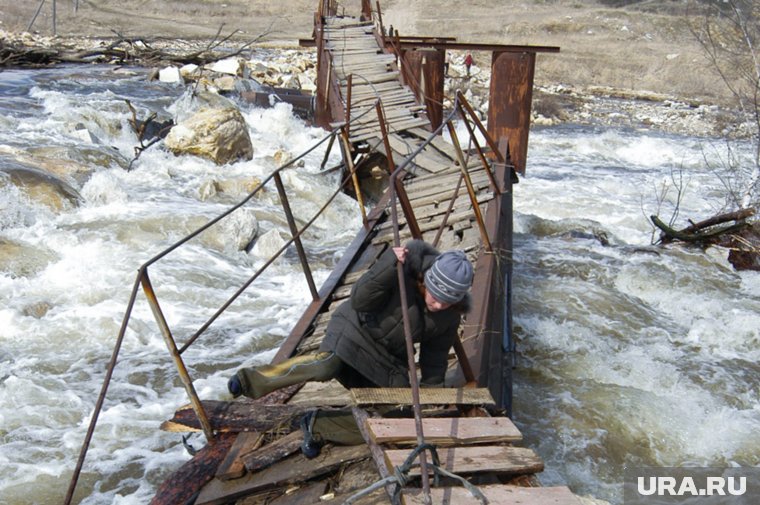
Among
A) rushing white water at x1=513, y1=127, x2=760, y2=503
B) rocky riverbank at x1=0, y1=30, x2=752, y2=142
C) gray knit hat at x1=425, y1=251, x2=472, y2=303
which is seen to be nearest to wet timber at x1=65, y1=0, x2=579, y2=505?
gray knit hat at x1=425, y1=251, x2=472, y2=303

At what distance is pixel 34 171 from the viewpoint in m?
10.0

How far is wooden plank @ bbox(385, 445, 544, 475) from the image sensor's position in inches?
116

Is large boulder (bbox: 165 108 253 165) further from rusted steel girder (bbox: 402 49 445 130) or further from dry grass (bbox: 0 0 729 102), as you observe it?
dry grass (bbox: 0 0 729 102)

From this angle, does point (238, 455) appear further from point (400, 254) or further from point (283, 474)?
point (400, 254)

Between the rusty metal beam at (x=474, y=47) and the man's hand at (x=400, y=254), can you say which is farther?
the rusty metal beam at (x=474, y=47)

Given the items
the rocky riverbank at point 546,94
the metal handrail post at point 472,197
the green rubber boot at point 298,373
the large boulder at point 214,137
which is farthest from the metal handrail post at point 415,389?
the rocky riverbank at point 546,94

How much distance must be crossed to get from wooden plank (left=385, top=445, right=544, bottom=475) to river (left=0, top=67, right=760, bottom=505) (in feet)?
7.83

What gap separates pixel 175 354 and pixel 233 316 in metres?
4.76

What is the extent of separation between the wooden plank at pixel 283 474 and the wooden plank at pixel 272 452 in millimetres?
28

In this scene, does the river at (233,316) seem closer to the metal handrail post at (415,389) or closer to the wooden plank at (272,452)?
the wooden plank at (272,452)

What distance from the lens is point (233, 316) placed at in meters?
7.98

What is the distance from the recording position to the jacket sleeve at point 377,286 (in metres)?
3.55

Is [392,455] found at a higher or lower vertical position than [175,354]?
lower

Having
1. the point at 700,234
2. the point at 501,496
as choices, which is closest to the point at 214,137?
the point at 700,234
